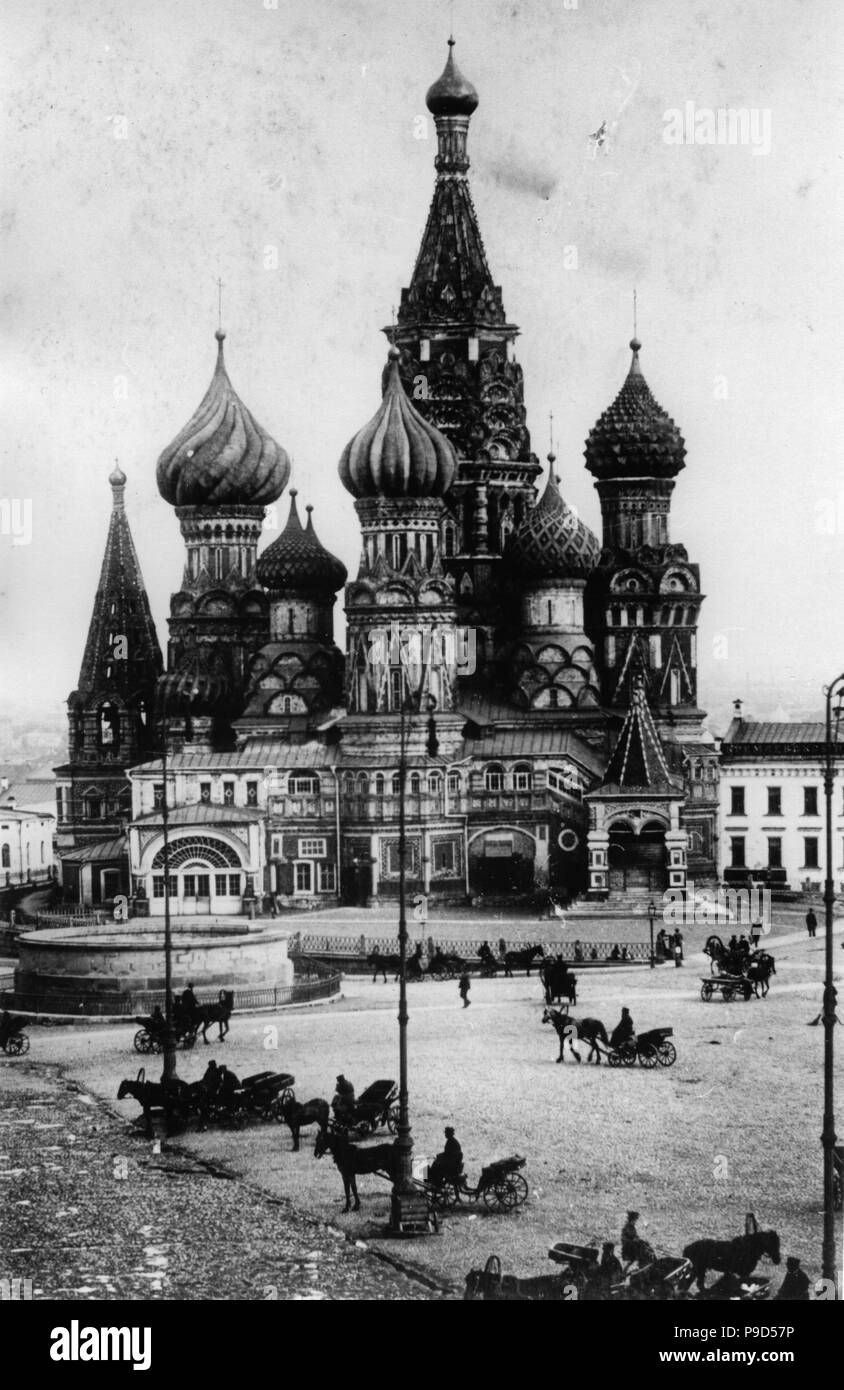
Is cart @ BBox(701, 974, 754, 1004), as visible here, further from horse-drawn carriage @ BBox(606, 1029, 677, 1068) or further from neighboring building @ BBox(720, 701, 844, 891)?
neighboring building @ BBox(720, 701, 844, 891)

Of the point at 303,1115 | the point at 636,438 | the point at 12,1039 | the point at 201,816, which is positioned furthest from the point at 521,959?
the point at 636,438

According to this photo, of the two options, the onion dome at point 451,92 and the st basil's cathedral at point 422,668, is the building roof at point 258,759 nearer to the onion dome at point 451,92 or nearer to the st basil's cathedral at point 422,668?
the st basil's cathedral at point 422,668

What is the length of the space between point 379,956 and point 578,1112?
14842mm

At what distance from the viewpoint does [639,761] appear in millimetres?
61438

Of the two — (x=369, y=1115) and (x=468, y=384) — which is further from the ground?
(x=468, y=384)

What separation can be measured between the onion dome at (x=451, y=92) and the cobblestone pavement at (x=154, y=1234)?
14516 millimetres

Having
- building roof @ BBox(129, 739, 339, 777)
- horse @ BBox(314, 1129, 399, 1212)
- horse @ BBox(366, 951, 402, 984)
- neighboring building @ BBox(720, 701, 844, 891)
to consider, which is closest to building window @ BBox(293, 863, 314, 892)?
building roof @ BBox(129, 739, 339, 777)

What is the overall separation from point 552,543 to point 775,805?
9.96 m

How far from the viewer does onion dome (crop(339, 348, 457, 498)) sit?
6119 cm

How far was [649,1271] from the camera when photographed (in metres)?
26.8

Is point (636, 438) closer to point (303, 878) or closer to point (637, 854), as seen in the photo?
point (637, 854)

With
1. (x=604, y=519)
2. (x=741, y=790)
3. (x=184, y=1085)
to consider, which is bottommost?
(x=184, y=1085)

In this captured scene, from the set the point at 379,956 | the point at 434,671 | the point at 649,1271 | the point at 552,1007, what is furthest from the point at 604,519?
the point at 649,1271
